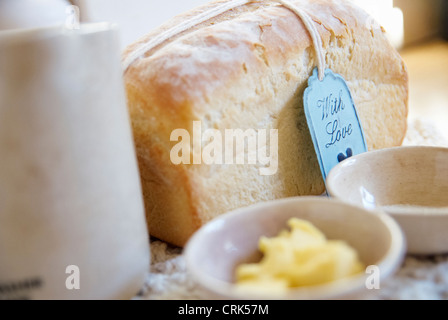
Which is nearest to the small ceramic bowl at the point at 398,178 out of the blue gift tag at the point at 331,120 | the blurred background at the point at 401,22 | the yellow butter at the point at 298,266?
the blue gift tag at the point at 331,120

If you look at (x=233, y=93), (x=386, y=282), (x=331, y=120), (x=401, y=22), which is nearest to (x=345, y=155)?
(x=331, y=120)

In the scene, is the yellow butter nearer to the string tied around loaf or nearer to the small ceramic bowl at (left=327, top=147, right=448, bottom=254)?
the small ceramic bowl at (left=327, top=147, right=448, bottom=254)

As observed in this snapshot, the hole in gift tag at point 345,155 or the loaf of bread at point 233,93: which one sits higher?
the loaf of bread at point 233,93

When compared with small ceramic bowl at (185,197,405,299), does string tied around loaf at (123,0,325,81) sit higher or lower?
higher

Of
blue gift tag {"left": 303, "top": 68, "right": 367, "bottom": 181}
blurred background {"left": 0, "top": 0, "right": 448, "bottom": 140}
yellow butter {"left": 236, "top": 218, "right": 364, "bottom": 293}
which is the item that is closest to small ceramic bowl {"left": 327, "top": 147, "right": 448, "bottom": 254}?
blue gift tag {"left": 303, "top": 68, "right": 367, "bottom": 181}

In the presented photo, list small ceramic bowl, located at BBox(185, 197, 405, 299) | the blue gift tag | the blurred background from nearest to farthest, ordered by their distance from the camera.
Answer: small ceramic bowl, located at BBox(185, 197, 405, 299), the blurred background, the blue gift tag

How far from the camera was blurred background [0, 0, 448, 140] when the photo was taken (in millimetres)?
578

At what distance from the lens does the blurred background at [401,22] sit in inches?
22.8

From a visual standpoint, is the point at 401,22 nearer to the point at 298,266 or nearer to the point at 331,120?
the point at 331,120

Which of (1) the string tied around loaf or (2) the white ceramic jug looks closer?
(2) the white ceramic jug

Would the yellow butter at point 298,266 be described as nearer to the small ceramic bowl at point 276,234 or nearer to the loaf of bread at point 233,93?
the small ceramic bowl at point 276,234

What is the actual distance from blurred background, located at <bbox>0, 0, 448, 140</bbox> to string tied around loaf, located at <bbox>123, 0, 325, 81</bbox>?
0.34 ft

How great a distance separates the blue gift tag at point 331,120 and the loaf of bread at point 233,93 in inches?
1.0
